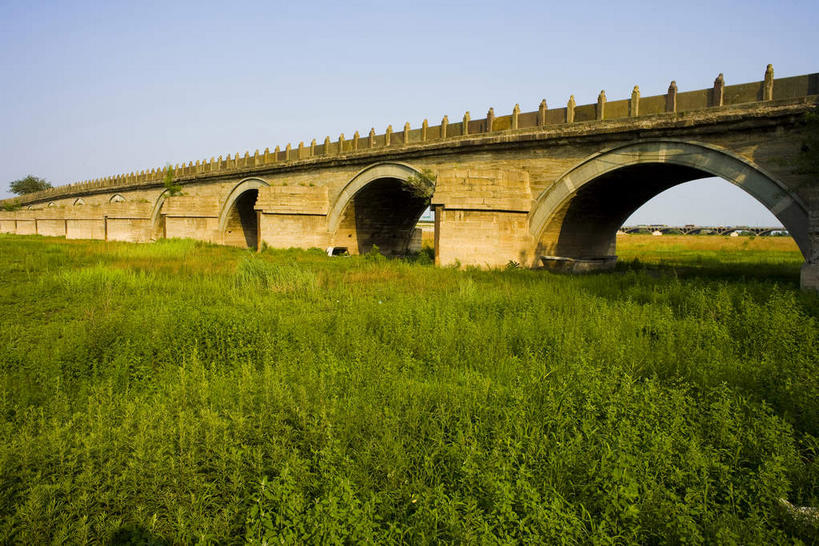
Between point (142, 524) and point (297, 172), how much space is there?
22781mm

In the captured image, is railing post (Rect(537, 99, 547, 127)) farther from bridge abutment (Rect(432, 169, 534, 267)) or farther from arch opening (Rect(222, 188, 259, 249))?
arch opening (Rect(222, 188, 259, 249))

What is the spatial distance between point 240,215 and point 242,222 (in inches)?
19.7

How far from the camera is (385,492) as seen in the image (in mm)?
2818

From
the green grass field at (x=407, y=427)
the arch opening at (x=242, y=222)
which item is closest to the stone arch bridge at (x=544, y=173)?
the arch opening at (x=242, y=222)

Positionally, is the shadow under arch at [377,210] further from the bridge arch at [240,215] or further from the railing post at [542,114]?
the bridge arch at [240,215]

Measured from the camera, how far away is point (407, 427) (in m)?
3.59

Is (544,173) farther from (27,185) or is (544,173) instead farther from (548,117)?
(27,185)

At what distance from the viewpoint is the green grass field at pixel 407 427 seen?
2564 millimetres

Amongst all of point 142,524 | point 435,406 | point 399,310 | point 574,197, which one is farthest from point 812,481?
point 574,197

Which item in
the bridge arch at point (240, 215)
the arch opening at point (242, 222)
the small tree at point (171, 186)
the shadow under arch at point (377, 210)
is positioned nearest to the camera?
the shadow under arch at point (377, 210)

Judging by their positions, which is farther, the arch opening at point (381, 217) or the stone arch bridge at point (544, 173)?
the arch opening at point (381, 217)

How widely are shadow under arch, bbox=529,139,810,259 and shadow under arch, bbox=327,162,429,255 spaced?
6056 mm

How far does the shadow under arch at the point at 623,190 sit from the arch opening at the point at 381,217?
7.15m

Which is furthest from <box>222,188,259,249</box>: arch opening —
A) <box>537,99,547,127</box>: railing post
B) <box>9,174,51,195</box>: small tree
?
<box>9,174,51,195</box>: small tree
